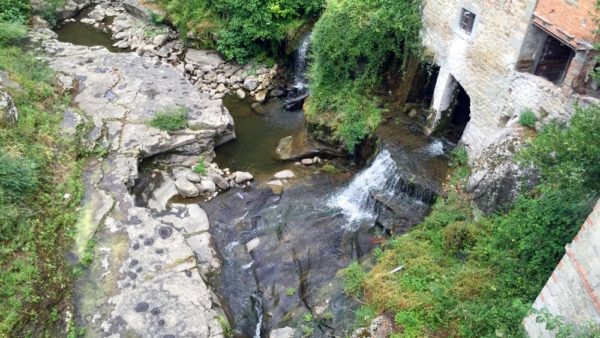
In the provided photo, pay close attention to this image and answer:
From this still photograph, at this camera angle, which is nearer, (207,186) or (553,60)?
(553,60)

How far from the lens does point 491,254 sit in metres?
8.67

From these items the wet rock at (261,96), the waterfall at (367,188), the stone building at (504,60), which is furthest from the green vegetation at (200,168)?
the stone building at (504,60)

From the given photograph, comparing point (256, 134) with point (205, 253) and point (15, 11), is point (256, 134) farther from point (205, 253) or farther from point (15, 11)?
point (15, 11)

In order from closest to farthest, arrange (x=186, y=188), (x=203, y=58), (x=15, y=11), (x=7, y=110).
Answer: (x=7, y=110) < (x=186, y=188) < (x=203, y=58) < (x=15, y=11)

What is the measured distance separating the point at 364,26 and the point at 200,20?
29.3ft

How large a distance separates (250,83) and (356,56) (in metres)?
5.58

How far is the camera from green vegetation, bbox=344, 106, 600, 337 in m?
7.04

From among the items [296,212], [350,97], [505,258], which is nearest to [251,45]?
[350,97]

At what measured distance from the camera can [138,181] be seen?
12.9 meters

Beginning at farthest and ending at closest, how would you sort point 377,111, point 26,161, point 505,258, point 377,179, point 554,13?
point 377,111 → point 377,179 → point 26,161 → point 554,13 → point 505,258

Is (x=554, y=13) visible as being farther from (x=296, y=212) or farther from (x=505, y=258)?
(x=296, y=212)

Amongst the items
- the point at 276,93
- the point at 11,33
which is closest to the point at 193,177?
the point at 276,93

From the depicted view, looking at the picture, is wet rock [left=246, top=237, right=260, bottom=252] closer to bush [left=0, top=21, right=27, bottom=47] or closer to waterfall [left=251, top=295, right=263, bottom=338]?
waterfall [left=251, top=295, right=263, bottom=338]

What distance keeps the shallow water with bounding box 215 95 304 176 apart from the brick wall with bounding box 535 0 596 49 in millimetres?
8342
